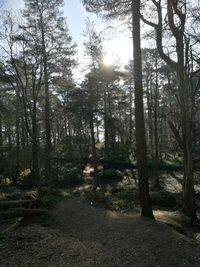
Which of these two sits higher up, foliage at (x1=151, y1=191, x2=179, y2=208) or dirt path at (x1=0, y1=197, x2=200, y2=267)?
dirt path at (x1=0, y1=197, x2=200, y2=267)

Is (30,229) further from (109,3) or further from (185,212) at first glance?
(109,3)

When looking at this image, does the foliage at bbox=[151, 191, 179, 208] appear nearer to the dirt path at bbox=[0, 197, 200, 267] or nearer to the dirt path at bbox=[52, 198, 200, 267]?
the dirt path at bbox=[52, 198, 200, 267]

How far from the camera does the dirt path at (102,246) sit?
7.50 metres

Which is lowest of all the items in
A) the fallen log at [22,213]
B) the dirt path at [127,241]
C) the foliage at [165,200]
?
the foliage at [165,200]

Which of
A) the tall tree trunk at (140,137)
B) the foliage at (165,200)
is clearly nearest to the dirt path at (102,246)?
the tall tree trunk at (140,137)

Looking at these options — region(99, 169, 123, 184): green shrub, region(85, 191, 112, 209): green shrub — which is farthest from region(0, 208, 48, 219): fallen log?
region(99, 169, 123, 184): green shrub

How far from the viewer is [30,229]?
10.2 meters

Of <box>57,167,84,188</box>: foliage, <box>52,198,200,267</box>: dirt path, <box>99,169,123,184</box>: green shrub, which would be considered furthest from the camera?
<box>99,169,123,184</box>: green shrub

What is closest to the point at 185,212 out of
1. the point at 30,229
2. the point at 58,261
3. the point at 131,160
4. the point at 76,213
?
the point at 76,213

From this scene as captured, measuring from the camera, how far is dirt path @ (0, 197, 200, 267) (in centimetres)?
750

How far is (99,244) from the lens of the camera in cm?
871

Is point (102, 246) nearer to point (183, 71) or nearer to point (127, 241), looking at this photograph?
point (127, 241)

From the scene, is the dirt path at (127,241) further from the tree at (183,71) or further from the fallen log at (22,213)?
the tree at (183,71)

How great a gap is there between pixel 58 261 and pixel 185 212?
7.92 meters
